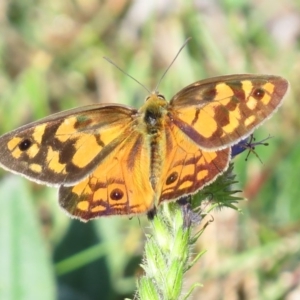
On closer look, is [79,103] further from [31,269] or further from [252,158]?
[31,269]

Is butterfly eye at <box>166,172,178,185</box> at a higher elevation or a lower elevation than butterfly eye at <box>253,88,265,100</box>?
lower

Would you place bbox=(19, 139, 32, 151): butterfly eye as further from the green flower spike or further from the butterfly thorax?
the green flower spike

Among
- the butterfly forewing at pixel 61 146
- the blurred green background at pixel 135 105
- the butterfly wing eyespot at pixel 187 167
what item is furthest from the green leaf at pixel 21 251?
the butterfly wing eyespot at pixel 187 167

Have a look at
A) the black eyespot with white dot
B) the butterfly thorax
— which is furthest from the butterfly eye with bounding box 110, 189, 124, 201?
the black eyespot with white dot

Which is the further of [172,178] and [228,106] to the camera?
[228,106]

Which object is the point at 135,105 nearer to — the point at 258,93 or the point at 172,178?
the point at 258,93

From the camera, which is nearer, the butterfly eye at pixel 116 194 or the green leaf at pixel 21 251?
the butterfly eye at pixel 116 194

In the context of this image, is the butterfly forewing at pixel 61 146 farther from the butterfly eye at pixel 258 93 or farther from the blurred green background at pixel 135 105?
the blurred green background at pixel 135 105

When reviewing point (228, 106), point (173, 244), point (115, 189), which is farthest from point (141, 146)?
point (173, 244)
